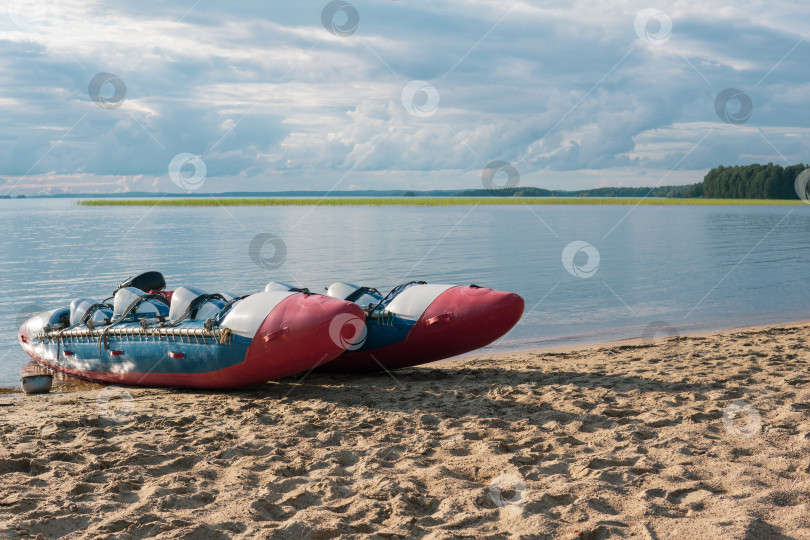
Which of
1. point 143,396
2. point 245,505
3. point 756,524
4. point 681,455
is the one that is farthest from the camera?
point 143,396

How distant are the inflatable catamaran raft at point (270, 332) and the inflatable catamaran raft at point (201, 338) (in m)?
0.01

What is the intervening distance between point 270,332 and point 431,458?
3267 mm

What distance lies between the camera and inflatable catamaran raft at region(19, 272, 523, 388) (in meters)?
8.35

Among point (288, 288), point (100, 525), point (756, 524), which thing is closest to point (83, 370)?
point (288, 288)

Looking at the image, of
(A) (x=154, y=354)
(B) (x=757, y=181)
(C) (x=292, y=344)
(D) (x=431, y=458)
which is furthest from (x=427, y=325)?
(B) (x=757, y=181)

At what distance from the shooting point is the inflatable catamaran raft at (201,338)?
830 cm

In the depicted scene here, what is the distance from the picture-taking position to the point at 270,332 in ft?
27.2

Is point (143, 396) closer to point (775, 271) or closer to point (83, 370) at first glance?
point (83, 370)

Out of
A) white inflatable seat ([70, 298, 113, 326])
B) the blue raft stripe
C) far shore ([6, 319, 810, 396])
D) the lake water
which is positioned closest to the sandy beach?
the blue raft stripe

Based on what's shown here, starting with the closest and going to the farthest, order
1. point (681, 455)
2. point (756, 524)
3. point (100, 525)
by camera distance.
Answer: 1. point (756, 524)
2. point (100, 525)
3. point (681, 455)

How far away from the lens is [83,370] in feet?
34.8

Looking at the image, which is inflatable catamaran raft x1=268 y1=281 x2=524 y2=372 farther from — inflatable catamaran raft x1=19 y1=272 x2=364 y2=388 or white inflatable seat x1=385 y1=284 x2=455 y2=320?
inflatable catamaran raft x1=19 y1=272 x2=364 y2=388

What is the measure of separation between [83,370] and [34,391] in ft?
3.36

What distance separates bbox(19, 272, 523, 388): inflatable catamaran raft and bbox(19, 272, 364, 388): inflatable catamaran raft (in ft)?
0.05
